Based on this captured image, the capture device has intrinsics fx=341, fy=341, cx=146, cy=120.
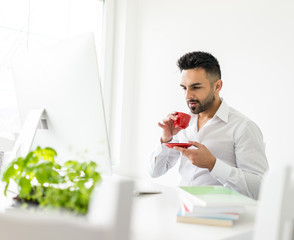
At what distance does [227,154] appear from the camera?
1786 mm

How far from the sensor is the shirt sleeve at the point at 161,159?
193cm

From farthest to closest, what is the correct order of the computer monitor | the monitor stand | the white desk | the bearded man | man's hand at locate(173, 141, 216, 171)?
1. the bearded man
2. man's hand at locate(173, 141, 216, 171)
3. the monitor stand
4. the computer monitor
5. the white desk

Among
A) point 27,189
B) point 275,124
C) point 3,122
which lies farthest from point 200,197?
point 3,122

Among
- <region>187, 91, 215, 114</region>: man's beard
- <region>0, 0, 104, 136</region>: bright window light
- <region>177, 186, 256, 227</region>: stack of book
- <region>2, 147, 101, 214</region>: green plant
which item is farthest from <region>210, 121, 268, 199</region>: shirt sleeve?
<region>0, 0, 104, 136</region>: bright window light

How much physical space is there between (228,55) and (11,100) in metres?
1.76

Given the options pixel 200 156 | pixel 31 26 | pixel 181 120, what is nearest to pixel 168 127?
pixel 181 120

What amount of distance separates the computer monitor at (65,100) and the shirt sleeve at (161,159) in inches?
31.6

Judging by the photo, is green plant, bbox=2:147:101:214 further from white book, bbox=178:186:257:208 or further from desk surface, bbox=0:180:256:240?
white book, bbox=178:186:257:208

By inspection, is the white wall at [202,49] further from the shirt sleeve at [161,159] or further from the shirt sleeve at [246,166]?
the shirt sleeve at [161,159]

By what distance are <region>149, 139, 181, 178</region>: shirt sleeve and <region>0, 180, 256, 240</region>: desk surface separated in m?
0.79

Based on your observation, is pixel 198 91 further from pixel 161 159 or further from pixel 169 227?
pixel 169 227

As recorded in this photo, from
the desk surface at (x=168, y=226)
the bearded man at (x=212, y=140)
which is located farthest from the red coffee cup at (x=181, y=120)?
the desk surface at (x=168, y=226)

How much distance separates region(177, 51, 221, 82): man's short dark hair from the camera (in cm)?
192

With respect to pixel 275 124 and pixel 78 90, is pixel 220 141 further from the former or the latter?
pixel 78 90
